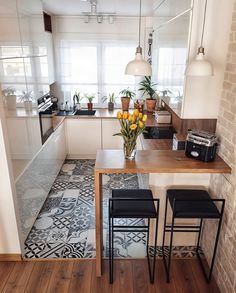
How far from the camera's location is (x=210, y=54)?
2191 millimetres

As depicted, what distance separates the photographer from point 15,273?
2281mm

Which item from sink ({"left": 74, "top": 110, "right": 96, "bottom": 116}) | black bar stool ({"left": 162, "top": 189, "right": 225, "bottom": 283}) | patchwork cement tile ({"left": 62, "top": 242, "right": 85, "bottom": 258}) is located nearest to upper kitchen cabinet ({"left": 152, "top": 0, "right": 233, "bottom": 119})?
black bar stool ({"left": 162, "top": 189, "right": 225, "bottom": 283})

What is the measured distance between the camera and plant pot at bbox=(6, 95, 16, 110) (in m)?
2.18

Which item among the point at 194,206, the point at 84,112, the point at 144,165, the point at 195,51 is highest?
the point at 195,51

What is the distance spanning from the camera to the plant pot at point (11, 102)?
7.14ft

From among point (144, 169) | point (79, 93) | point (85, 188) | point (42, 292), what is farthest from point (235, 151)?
point (79, 93)

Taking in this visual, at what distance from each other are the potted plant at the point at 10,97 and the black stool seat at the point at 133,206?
1174 millimetres

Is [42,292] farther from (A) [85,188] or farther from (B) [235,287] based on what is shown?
(A) [85,188]

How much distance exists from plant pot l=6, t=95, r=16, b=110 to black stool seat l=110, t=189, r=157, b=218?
1.17m

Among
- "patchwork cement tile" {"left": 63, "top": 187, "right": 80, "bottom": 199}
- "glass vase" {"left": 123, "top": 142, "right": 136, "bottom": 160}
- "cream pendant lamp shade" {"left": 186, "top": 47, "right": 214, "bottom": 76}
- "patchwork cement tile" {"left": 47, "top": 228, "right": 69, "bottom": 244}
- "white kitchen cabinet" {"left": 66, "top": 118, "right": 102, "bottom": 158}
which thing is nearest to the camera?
"cream pendant lamp shade" {"left": 186, "top": 47, "right": 214, "bottom": 76}

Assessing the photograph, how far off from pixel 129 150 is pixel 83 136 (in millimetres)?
2570

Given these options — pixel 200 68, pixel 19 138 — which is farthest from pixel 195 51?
pixel 19 138

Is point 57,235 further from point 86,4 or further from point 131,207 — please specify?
point 86,4

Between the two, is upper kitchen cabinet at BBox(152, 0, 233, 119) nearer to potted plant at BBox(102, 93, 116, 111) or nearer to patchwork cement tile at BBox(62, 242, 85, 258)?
patchwork cement tile at BBox(62, 242, 85, 258)
